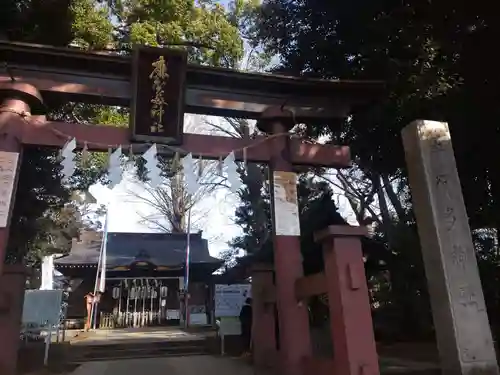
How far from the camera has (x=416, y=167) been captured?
5.32 metres

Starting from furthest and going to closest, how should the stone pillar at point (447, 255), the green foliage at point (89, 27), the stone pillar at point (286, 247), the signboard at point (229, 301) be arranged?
the signboard at point (229, 301) → the green foliage at point (89, 27) → the stone pillar at point (286, 247) → the stone pillar at point (447, 255)

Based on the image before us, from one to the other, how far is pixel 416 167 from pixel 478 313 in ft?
6.01

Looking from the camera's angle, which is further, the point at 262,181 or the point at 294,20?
the point at 262,181

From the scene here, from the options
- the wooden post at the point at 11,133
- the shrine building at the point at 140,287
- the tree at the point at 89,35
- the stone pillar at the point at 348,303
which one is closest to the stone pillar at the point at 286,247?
the stone pillar at the point at 348,303

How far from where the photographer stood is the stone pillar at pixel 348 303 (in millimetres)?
3920

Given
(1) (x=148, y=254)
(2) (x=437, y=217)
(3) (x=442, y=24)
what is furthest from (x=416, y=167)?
(1) (x=148, y=254)

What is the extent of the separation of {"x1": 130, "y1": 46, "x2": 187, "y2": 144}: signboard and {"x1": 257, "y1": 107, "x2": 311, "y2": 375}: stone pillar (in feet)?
4.21

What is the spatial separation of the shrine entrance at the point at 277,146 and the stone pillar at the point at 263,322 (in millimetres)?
46

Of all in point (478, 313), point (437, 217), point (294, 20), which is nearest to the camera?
point (478, 313)

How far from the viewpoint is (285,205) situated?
18.8 feet

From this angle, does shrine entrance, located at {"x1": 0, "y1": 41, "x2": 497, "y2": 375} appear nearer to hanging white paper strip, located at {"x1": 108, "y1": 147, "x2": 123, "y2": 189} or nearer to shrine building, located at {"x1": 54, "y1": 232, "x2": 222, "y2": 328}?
hanging white paper strip, located at {"x1": 108, "y1": 147, "x2": 123, "y2": 189}

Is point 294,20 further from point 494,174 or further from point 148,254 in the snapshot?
point 148,254

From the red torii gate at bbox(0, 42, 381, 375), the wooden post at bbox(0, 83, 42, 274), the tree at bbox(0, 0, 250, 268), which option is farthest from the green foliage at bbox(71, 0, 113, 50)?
the wooden post at bbox(0, 83, 42, 274)

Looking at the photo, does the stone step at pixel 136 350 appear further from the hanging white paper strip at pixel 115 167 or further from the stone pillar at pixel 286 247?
the hanging white paper strip at pixel 115 167
